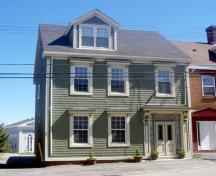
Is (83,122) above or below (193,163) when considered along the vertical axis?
above

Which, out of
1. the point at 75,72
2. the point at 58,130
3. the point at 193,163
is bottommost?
the point at 193,163

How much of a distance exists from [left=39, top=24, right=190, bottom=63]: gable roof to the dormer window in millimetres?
572

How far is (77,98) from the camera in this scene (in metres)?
24.0

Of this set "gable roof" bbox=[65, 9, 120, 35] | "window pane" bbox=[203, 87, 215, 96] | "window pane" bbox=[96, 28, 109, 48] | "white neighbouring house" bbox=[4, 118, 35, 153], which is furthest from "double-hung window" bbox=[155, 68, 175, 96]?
"white neighbouring house" bbox=[4, 118, 35, 153]

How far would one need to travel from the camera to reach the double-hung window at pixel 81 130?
77.3 ft

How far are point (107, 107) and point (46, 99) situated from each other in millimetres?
3924

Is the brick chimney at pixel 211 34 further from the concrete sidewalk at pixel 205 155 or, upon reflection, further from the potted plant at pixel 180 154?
the potted plant at pixel 180 154

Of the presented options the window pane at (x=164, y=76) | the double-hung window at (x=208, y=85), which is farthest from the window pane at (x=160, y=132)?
the double-hung window at (x=208, y=85)

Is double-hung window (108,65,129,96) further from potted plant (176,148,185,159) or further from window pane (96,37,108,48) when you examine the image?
potted plant (176,148,185,159)

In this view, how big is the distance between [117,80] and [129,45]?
366 centimetres

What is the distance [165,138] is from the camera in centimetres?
2552

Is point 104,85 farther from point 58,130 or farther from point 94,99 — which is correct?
point 58,130

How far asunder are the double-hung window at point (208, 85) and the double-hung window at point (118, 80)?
23.6 ft

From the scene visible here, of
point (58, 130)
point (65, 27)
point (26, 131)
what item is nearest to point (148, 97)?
point (58, 130)
